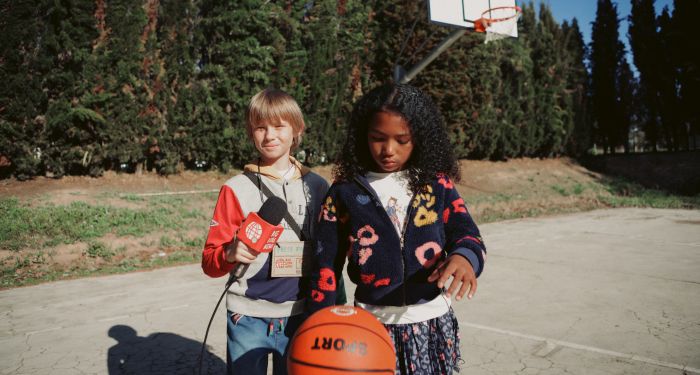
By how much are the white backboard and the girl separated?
27.9 ft

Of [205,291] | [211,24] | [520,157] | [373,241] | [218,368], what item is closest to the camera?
[373,241]

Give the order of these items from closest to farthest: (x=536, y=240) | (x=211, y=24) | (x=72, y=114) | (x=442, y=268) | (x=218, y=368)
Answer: (x=442, y=268)
(x=218, y=368)
(x=536, y=240)
(x=72, y=114)
(x=211, y=24)

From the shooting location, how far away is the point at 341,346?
1.56 metres

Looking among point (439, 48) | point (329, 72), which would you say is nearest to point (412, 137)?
point (439, 48)

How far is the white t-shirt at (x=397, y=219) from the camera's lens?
1.85 metres

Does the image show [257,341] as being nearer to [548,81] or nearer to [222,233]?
[222,233]

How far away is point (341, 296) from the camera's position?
221cm

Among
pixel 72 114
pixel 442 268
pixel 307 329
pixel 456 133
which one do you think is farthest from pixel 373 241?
pixel 456 133

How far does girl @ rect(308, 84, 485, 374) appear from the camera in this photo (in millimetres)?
1825

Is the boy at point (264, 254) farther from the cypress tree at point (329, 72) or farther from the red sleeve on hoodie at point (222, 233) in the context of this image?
the cypress tree at point (329, 72)

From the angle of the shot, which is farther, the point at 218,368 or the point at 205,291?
the point at 205,291

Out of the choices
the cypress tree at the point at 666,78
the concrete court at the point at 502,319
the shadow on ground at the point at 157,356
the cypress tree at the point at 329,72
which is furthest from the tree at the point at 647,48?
the shadow on ground at the point at 157,356

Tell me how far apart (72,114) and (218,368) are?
11155mm

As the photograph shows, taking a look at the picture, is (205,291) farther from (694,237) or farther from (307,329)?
(694,237)
